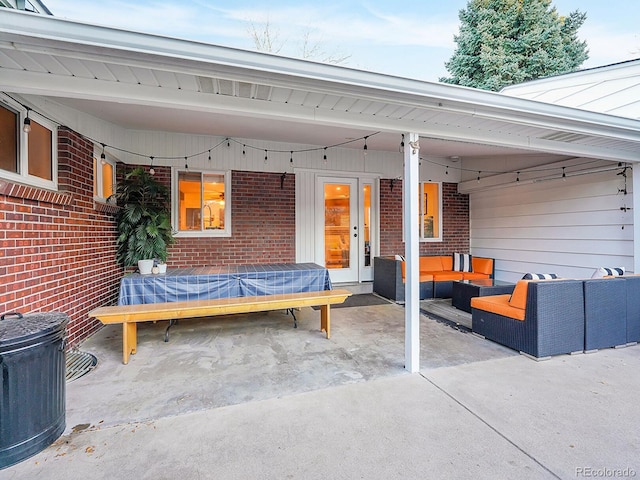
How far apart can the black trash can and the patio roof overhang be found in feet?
5.03

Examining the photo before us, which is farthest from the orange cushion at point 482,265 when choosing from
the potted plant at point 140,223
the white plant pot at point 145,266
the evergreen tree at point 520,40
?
the evergreen tree at point 520,40

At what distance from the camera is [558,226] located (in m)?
5.47

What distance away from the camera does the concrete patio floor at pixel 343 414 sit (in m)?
1.78

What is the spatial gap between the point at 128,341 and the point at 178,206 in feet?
9.79

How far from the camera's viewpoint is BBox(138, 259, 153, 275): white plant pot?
412 cm

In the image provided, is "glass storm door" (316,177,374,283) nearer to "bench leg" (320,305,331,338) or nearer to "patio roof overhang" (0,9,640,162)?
"bench leg" (320,305,331,338)

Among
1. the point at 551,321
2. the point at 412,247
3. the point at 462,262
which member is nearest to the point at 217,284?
the point at 412,247

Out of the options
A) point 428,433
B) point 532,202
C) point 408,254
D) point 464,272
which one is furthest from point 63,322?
point 532,202

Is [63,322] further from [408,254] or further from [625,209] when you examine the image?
[625,209]

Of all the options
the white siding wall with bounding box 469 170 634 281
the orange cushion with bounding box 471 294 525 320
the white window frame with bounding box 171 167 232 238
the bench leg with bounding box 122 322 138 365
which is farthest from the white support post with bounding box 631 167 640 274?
the bench leg with bounding box 122 322 138 365

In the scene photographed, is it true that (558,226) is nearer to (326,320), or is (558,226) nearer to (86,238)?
(326,320)

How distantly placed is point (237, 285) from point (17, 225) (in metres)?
2.13

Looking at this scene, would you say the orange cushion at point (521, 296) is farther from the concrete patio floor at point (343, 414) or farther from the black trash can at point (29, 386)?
the black trash can at point (29, 386)

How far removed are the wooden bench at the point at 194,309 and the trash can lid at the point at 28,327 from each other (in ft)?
3.00
